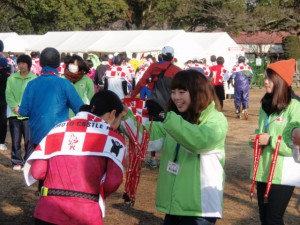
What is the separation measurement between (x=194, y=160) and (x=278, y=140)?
100 centimetres

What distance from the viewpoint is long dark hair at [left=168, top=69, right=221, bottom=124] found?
3459 mm

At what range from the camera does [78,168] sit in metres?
3.09

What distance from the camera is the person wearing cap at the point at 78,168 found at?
309 cm

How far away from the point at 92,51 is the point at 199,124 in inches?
947

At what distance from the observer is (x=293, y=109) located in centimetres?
432

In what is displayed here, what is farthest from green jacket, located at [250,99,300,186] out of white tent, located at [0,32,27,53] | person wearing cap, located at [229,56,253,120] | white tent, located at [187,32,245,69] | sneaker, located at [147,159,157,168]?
white tent, located at [0,32,27,53]

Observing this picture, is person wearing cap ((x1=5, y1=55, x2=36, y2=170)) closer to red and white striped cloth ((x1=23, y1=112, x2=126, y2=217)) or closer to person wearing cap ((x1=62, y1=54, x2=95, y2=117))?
person wearing cap ((x1=62, y1=54, x2=95, y2=117))

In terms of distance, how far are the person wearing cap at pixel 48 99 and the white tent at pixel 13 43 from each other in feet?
81.5

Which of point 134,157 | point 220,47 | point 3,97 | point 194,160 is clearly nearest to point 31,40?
point 220,47

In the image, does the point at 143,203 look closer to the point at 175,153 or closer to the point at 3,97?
the point at 175,153

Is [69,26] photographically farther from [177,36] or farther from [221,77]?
[221,77]

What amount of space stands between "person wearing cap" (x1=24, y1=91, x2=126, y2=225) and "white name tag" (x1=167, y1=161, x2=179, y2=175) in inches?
20.5

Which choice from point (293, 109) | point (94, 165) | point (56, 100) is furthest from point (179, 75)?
point (56, 100)

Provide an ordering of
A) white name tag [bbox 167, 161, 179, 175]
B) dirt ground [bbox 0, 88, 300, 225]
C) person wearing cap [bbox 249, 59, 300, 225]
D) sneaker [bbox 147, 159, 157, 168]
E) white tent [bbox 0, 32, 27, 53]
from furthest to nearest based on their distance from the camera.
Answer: white tent [bbox 0, 32, 27, 53] → sneaker [bbox 147, 159, 157, 168] → dirt ground [bbox 0, 88, 300, 225] → person wearing cap [bbox 249, 59, 300, 225] → white name tag [bbox 167, 161, 179, 175]
